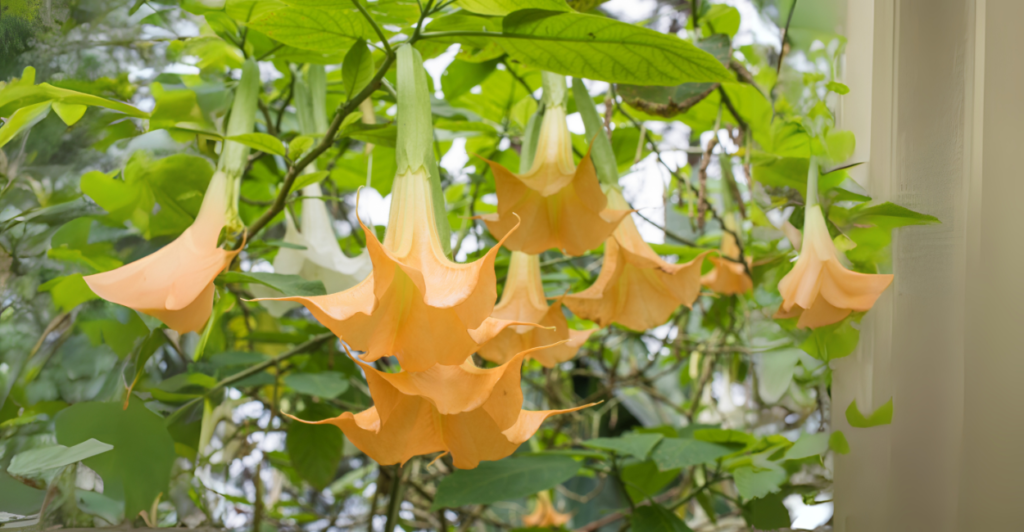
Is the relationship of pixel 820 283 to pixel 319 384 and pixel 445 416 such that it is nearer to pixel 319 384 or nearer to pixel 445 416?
pixel 445 416

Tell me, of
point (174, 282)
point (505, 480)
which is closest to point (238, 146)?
point (174, 282)

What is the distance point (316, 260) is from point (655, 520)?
0.38 m

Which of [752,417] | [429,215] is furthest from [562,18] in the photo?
[752,417]

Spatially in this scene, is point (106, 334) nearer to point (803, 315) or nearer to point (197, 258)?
point (197, 258)

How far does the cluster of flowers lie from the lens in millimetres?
230

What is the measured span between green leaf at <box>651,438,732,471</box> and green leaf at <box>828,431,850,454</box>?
160 millimetres

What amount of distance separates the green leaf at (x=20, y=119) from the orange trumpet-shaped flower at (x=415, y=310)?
22cm

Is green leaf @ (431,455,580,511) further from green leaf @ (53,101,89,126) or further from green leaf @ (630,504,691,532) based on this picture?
green leaf @ (53,101,89,126)

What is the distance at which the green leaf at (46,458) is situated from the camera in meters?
0.32

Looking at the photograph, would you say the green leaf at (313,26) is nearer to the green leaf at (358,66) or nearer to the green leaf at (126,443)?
the green leaf at (358,66)

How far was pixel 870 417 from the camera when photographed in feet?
0.96

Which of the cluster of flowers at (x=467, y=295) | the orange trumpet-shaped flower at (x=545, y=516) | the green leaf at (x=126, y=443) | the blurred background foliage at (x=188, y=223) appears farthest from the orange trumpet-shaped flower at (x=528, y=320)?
the orange trumpet-shaped flower at (x=545, y=516)

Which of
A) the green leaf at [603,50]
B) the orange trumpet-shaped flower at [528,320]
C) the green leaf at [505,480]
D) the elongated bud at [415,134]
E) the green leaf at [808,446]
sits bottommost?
the green leaf at [505,480]

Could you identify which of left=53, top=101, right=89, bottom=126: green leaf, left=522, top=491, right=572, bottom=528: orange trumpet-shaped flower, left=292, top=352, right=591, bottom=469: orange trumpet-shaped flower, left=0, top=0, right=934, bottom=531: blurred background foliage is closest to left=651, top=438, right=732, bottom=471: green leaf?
left=0, top=0, right=934, bottom=531: blurred background foliage
